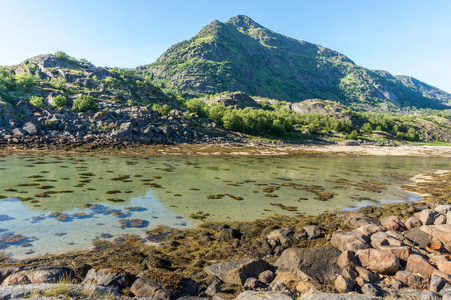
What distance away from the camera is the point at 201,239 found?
1028cm

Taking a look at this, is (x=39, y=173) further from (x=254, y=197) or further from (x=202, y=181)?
(x=254, y=197)

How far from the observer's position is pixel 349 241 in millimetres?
8531

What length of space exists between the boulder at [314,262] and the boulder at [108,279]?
4.59 metres

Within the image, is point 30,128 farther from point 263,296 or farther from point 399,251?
point 399,251

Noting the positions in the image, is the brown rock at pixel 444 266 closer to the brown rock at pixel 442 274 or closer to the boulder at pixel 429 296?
the brown rock at pixel 442 274

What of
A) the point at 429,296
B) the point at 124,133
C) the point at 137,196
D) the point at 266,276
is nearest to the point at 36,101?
the point at 124,133

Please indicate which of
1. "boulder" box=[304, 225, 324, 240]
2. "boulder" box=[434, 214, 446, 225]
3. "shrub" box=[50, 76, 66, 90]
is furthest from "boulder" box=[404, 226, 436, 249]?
"shrub" box=[50, 76, 66, 90]

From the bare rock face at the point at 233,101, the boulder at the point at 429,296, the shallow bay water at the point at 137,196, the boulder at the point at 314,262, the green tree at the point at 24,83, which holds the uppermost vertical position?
the bare rock face at the point at 233,101

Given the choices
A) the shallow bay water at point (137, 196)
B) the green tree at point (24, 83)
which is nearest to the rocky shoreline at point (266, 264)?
the shallow bay water at point (137, 196)

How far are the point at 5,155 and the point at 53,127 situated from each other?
45.7 ft

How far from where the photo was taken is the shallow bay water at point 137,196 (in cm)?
1080

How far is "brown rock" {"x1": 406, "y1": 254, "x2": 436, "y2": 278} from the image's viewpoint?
6.69m

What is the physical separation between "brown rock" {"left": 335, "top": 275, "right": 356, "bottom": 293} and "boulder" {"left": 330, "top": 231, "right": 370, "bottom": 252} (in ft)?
6.70

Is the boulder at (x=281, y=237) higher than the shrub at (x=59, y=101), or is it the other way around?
the shrub at (x=59, y=101)
